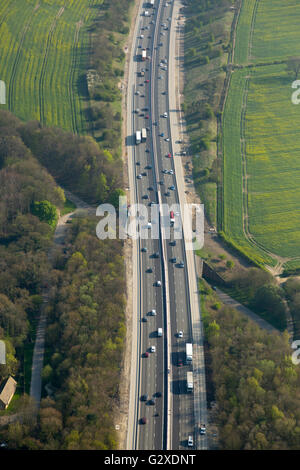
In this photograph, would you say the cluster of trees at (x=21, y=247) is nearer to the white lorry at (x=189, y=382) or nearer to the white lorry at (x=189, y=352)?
the white lorry at (x=189, y=382)

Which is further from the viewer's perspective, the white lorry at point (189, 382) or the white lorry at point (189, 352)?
the white lorry at point (189, 352)

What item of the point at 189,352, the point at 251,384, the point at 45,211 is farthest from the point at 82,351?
the point at 45,211

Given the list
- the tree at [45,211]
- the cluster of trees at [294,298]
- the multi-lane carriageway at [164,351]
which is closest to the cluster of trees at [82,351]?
the multi-lane carriageway at [164,351]

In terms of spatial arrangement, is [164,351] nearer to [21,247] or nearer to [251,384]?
[251,384]

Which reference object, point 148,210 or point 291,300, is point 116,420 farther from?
point 148,210

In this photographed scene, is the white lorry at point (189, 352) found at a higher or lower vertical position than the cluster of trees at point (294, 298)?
lower

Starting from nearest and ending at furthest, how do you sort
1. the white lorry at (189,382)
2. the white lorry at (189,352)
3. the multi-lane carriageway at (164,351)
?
1. the multi-lane carriageway at (164,351)
2. the white lorry at (189,382)
3. the white lorry at (189,352)

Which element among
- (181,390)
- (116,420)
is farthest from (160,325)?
(116,420)

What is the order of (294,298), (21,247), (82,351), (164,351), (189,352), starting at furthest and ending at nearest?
(21,247), (294,298), (164,351), (189,352), (82,351)
